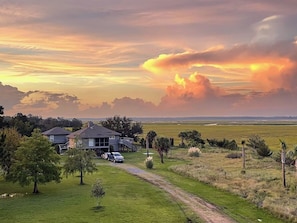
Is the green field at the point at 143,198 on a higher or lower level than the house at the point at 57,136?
lower

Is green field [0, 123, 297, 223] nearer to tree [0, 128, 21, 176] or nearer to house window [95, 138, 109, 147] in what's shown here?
tree [0, 128, 21, 176]

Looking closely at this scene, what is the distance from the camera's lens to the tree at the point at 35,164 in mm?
35916

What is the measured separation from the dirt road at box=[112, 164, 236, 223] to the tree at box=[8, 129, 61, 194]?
1019 centimetres

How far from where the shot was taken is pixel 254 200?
30.3 metres

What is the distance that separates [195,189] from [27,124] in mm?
48922

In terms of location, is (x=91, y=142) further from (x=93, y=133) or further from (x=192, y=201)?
(x=192, y=201)

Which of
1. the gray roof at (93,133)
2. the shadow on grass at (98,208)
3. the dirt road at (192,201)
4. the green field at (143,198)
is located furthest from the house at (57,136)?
the shadow on grass at (98,208)

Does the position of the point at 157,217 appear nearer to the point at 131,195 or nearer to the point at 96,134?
the point at 131,195

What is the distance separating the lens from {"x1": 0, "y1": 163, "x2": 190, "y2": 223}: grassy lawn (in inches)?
1025

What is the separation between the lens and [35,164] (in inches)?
1437

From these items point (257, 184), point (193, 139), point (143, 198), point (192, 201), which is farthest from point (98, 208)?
point (193, 139)

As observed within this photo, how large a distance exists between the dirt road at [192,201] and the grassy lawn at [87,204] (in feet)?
3.60

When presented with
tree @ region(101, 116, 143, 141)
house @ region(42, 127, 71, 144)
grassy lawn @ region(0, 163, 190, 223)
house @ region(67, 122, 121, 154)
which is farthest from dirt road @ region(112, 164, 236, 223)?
tree @ region(101, 116, 143, 141)

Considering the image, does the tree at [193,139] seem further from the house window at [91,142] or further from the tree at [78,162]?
the tree at [78,162]
